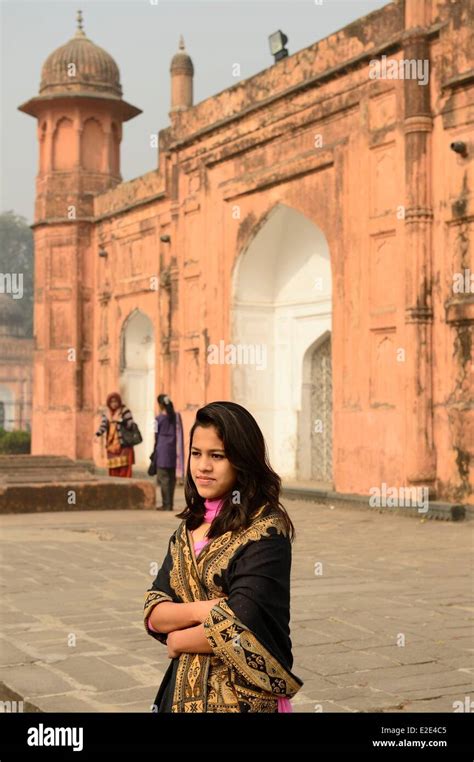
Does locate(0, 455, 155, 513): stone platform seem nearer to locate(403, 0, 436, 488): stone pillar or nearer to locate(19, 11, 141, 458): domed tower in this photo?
locate(403, 0, 436, 488): stone pillar

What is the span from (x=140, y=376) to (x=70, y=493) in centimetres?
870

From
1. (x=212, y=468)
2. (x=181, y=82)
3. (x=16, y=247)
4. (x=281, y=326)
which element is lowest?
(x=212, y=468)

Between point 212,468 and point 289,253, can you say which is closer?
point 212,468

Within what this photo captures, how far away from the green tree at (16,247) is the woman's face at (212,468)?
5636cm

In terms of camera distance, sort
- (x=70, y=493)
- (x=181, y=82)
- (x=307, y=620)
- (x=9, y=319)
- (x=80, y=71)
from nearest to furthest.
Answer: (x=307, y=620)
(x=70, y=493)
(x=181, y=82)
(x=80, y=71)
(x=9, y=319)

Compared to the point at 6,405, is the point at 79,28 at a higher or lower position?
higher

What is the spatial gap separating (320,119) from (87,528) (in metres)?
6.34

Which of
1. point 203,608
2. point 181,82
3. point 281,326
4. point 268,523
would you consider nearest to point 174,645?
point 203,608

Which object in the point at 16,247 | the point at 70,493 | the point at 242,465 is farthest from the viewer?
the point at 16,247

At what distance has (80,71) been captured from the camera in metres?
20.1

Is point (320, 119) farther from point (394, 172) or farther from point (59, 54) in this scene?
point (59, 54)

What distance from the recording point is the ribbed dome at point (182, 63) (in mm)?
17609

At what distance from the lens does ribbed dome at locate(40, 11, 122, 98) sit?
20125 millimetres

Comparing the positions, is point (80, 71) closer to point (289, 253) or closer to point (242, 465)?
point (289, 253)
